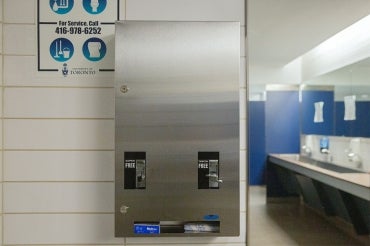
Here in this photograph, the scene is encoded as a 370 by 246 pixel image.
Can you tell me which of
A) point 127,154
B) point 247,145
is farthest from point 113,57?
point 247,145

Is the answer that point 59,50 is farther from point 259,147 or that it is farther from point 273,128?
point 273,128

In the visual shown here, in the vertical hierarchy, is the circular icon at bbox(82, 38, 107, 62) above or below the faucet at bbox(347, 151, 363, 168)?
above

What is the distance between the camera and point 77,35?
1.84 meters

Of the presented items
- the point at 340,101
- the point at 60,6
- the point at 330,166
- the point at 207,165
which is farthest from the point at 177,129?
the point at 340,101

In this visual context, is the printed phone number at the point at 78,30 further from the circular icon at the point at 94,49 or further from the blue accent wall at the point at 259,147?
the blue accent wall at the point at 259,147

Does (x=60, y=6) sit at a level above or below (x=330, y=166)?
above

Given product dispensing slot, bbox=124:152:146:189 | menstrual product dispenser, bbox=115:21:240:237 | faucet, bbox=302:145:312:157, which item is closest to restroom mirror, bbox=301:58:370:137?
faucet, bbox=302:145:312:157

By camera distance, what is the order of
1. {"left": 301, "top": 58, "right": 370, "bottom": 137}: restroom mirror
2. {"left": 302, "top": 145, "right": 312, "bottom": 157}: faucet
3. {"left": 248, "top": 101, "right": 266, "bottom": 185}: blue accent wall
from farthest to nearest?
{"left": 302, "top": 145, "right": 312, "bottom": 157}: faucet → {"left": 248, "top": 101, "right": 266, "bottom": 185}: blue accent wall → {"left": 301, "top": 58, "right": 370, "bottom": 137}: restroom mirror

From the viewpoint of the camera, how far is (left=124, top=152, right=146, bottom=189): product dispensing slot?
167cm

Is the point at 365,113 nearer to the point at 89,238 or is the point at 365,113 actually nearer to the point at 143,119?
the point at 143,119

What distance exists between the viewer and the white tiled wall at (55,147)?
1821 millimetres

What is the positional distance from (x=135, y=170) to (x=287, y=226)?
288 centimetres

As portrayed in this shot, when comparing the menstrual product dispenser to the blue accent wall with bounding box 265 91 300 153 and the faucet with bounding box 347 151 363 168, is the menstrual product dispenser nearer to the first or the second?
the faucet with bounding box 347 151 363 168

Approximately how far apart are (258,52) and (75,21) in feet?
8.84
